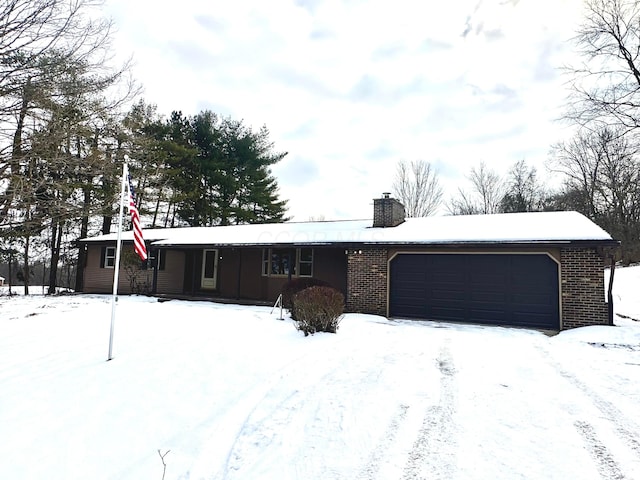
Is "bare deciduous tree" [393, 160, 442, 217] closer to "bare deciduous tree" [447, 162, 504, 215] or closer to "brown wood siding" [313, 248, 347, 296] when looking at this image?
"bare deciduous tree" [447, 162, 504, 215]

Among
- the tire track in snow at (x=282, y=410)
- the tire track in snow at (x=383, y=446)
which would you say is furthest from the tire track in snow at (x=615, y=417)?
the tire track in snow at (x=282, y=410)

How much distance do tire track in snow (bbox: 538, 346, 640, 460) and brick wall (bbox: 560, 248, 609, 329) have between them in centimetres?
465

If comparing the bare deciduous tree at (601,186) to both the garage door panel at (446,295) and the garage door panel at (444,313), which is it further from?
the garage door panel at (444,313)

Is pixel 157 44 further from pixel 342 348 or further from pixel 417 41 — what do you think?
pixel 342 348

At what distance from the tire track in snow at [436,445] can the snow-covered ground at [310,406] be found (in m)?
0.02

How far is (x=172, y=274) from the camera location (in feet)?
55.8

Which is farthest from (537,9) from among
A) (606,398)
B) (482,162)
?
(482,162)

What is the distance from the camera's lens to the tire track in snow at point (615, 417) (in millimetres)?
3490

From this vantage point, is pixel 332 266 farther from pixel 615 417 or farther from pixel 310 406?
pixel 615 417

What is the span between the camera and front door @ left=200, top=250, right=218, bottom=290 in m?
16.4

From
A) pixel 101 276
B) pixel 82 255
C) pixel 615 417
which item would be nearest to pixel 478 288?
pixel 615 417

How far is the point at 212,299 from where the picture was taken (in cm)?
1420

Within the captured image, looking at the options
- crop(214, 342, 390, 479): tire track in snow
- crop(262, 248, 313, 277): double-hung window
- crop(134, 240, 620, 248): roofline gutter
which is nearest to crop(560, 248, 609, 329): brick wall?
crop(134, 240, 620, 248): roofline gutter

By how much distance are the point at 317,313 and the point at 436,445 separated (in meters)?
4.38
